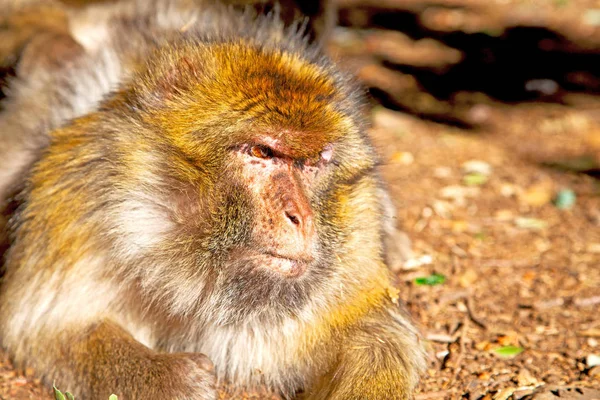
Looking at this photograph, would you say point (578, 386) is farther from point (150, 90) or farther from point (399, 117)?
point (399, 117)

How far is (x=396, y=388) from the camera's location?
10.1ft

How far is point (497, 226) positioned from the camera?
4.92m

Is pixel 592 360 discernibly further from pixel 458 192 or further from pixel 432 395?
pixel 458 192

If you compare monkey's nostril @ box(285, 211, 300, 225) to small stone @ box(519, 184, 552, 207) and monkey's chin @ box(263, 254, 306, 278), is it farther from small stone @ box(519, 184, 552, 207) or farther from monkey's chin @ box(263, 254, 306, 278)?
small stone @ box(519, 184, 552, 207)

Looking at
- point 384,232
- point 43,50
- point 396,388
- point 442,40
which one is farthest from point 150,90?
point 442,40

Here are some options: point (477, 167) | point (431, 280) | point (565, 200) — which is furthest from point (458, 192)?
point (431, 280)

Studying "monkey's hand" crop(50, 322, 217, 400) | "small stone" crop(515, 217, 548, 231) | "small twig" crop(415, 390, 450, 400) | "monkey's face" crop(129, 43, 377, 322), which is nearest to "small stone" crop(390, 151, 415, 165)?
"small stone" crop(515, 217, 548, 231)

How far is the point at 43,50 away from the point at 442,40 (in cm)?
472

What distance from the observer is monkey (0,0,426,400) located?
278cm

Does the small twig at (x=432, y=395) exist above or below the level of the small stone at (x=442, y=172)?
above

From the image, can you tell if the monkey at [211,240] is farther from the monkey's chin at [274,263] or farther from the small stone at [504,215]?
the small stone at [504,215]

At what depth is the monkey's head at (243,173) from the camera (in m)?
2.74

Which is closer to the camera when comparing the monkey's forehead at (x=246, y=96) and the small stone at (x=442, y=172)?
the monkey's forehead at (x=246, y=96)

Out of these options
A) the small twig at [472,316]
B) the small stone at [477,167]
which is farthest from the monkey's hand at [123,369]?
the small stone at [477,167]
